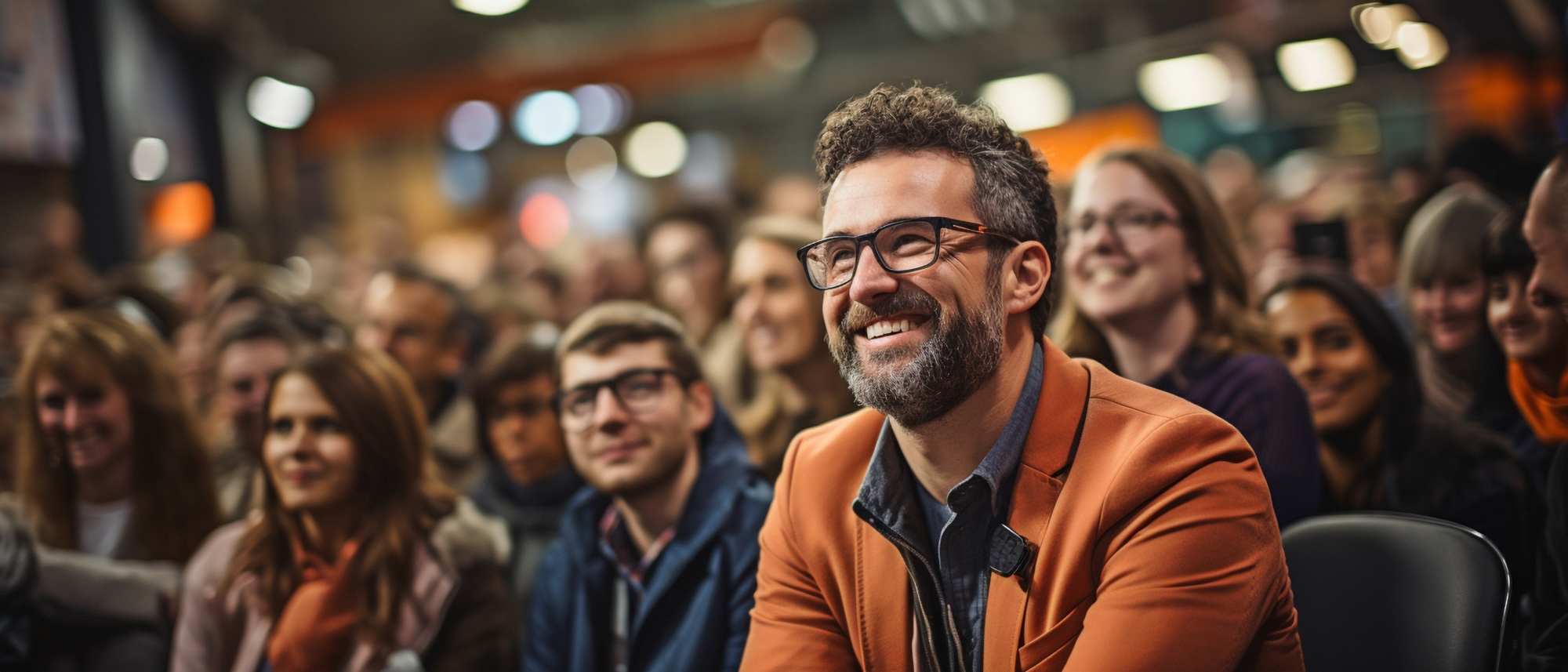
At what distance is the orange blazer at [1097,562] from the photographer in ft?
4.25

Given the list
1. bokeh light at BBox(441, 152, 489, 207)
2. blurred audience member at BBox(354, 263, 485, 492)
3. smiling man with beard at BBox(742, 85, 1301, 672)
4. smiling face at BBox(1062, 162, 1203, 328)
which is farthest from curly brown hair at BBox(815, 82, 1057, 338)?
bokeh light at BBox(441, 152, 489, 207)

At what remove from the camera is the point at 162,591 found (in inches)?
109

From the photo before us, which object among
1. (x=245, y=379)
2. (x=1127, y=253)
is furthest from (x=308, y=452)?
(x=1127, y=253)

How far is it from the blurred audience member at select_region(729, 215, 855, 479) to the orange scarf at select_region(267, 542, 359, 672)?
1.30 meters

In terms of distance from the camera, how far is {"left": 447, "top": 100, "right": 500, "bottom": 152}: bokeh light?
645 inches

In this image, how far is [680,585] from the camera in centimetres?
225

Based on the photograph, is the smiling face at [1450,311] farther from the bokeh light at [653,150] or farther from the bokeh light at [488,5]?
the bokeh light at [653,150]

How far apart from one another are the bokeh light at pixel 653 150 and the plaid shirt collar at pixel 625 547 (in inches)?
591

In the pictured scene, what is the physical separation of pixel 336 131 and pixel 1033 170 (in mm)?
16167

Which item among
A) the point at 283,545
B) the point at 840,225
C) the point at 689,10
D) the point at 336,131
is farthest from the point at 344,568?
the point at 336,131

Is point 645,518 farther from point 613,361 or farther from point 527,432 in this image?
point 527,432

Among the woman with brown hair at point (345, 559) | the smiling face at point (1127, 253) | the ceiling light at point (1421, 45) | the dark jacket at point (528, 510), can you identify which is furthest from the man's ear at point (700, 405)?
the ceiling light at point (1421, 45)

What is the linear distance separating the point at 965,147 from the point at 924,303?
25 centimetres

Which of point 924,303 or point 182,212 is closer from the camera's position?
point 924,303
